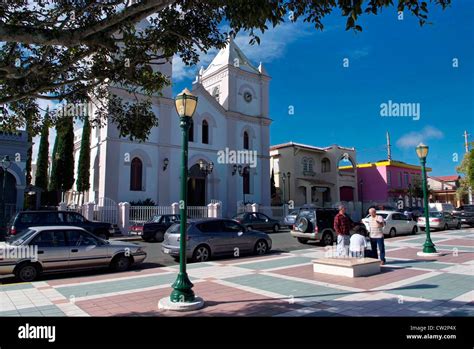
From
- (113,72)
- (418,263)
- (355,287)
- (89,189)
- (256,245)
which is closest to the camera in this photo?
(113,72)

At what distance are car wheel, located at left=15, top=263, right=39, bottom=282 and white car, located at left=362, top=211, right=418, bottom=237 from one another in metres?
17.9

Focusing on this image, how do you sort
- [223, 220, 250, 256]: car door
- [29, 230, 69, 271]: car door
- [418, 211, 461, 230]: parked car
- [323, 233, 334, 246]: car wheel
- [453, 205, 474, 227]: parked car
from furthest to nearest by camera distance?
[453, 205, 474, 227]: parked car
[418, 211, 461, 230]: parked car
[323, 233, 334, 246]: car wheel
[223, 220, 250, 256]: car door
[29, 230, 69, 271]: car door

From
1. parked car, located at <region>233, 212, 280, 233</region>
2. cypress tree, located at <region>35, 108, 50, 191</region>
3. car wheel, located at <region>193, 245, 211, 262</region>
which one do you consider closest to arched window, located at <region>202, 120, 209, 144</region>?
parked car, located at <region>233, 212, 280, 233</region>

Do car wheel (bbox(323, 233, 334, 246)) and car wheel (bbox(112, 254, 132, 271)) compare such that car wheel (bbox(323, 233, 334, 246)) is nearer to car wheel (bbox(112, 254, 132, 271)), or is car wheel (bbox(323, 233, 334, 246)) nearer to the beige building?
car wheel (bbox(112, 254, 132, 271))

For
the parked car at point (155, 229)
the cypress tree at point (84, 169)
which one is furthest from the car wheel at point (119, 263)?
the cypress tree at point (84, 169)

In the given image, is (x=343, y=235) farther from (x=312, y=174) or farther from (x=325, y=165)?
(x=325, y=165)

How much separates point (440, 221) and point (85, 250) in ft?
80.2

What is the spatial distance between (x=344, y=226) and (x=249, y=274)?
2.94m

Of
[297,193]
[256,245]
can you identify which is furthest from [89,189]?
[297,193]

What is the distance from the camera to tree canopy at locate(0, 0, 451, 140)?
528 cm

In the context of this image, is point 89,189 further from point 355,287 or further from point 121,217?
point 355,287

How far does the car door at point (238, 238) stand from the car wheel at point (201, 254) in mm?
935

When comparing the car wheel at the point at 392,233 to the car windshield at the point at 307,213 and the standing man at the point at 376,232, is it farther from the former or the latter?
the standing man at the point at 376,232

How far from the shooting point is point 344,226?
1074 centimetres
